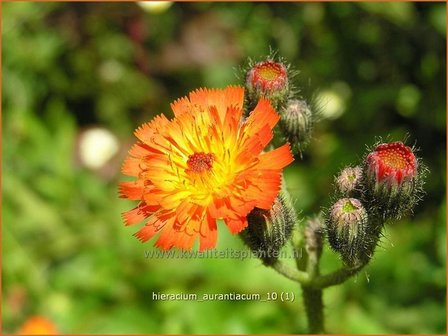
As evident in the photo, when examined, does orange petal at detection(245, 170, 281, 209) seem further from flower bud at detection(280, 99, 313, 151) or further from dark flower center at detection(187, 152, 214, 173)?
flower bud at detection(280, 99, 313, 151)

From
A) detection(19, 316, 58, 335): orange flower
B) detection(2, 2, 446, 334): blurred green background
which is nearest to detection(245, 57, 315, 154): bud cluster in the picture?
detection(2, 2, 446, 334): blurred green background

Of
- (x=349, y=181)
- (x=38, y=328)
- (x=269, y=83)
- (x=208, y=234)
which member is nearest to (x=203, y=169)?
(x=208, y=234)

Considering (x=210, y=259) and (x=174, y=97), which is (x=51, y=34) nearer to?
(x=174, y=97)

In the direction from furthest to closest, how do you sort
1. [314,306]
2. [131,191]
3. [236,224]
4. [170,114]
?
[170,114] → [314,306] → [131,191] → [236,224]

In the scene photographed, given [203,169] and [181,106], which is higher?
[181,106]

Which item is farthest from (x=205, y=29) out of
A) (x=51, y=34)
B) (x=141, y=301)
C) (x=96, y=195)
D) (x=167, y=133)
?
(x=167, y=133)

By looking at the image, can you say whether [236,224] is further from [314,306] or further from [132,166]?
[314,306]
